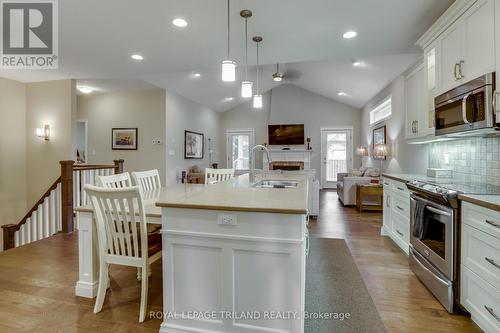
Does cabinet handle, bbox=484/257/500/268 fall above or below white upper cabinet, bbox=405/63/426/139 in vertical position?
below

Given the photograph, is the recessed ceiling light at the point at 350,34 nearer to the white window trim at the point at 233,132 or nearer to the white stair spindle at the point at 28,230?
the white stair spindle at the point at 28,230

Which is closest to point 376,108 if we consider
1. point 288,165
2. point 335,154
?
point 335,154

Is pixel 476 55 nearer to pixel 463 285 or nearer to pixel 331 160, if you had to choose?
pixel 463 285

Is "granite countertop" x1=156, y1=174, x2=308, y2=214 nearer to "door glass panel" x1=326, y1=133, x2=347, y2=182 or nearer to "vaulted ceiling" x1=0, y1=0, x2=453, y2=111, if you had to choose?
"vaulted ceiling" x1=0, y1=0, x2=453, y2=111

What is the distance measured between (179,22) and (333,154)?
304 inches

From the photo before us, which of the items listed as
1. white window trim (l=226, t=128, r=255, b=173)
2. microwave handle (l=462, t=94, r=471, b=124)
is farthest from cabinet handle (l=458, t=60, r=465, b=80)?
white window trim (l=226, t=128, r=255, b=173)

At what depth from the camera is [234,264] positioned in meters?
1.61

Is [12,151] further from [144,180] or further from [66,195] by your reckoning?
[144,180]

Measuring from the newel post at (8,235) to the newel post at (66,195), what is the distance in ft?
2.62

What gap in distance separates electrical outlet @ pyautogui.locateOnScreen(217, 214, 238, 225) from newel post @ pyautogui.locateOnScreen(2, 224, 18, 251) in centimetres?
428

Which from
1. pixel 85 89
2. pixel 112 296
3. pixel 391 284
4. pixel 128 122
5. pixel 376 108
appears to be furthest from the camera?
A: pixel 376 108

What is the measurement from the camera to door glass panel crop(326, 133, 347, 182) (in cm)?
945

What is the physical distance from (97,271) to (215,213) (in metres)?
1.43

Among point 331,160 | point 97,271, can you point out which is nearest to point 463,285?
point 97,271
